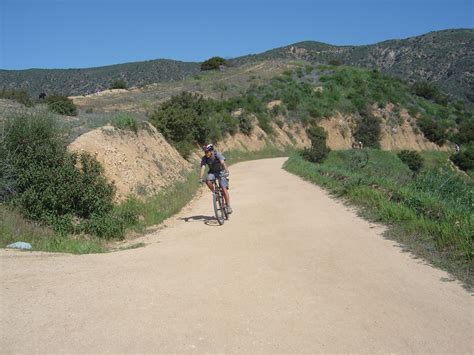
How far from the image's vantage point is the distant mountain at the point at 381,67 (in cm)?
7988

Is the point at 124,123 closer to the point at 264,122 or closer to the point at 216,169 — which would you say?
the point at 216,169

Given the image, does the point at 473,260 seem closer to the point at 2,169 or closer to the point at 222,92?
the point at 2,169

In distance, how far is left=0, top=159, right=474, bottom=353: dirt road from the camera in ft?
15.1

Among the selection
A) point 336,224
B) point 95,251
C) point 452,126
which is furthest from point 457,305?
point 452,126

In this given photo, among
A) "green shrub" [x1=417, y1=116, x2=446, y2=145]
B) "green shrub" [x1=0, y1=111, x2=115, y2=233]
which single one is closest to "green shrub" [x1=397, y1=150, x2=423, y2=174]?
"green shrub" [x1=417, y1=116, x2=446, y2=145]

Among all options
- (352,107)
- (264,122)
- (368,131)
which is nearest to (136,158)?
(264,122)

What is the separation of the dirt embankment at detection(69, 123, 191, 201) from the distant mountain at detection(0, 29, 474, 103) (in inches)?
2325

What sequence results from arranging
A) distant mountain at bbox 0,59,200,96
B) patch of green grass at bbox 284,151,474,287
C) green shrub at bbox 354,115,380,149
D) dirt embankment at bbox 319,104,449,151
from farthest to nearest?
distant mountain at bbox 0,59,200,96, dirt embankment at bbox 319,104,449,151, green shrub at bbox 354,115,380,149, patch of green grass at bbox 284,151,474,287

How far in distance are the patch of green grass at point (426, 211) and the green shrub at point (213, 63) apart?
221 feet

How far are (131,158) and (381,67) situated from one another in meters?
89.5

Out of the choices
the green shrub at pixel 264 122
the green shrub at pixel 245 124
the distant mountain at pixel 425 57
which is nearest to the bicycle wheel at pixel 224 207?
the green shrub at pixel 245 124

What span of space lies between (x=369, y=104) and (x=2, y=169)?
5543 centimetres

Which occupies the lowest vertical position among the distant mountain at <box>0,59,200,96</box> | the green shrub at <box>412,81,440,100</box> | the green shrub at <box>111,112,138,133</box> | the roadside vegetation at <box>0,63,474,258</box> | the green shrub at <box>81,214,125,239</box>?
the green shrub at <box>81,214,125,239</box>

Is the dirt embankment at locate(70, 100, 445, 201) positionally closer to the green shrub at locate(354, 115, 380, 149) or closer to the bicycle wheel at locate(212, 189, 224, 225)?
the bicycle wheel at locate(212, 189, 224, 225)
